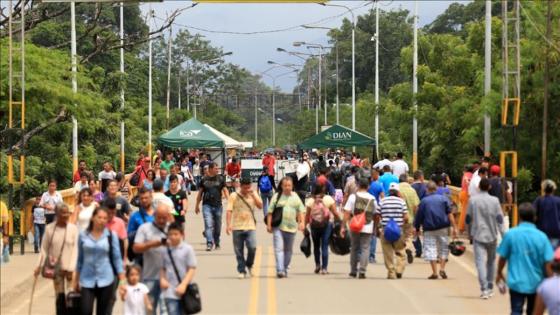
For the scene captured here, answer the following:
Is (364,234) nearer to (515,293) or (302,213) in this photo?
(302,213)

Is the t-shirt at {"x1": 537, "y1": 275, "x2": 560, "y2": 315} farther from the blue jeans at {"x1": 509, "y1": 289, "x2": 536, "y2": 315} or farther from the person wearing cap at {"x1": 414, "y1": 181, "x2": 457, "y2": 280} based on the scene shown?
the person wearing cap at {"x1": 414, "y1": 181, "x2": 457, "y2": 280}

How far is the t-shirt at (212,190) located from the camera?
26.1m

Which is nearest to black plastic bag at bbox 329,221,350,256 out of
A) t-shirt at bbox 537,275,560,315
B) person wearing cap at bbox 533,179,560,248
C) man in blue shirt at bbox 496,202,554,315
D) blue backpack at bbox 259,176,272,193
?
person wearing cap at bbox 533,179,560,248

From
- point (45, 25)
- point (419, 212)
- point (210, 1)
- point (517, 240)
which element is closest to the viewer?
point (517, 240)

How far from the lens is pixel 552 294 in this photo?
12414mm

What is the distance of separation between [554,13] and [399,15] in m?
89.4

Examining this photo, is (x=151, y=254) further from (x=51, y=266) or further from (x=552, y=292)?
(x=552, y=292)

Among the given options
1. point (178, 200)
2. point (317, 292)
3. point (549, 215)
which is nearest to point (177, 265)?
point (549, 215)

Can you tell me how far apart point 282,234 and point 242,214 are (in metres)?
0.73

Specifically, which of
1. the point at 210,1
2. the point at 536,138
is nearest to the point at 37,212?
the point at 210,1

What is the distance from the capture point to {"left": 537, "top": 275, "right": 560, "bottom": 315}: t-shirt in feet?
40.7

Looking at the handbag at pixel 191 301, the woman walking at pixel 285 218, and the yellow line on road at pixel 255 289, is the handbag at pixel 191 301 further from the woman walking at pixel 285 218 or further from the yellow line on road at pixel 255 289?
the woman walking at pixel 285 218

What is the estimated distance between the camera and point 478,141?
3625 centimetres

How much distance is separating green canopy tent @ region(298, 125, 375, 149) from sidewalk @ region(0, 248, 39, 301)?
2262 centimetres
